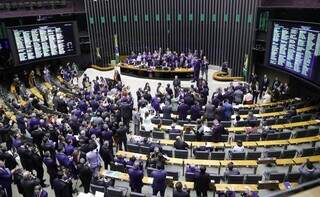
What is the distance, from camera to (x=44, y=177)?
10.2 meters

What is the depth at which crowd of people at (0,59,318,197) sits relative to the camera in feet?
27.5

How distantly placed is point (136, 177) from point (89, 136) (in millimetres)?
2704

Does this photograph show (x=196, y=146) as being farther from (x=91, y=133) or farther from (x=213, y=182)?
(x=91, y=133)

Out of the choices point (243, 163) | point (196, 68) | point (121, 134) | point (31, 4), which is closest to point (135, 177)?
point (121, 134)

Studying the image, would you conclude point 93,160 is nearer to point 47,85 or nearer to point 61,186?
point 61,186

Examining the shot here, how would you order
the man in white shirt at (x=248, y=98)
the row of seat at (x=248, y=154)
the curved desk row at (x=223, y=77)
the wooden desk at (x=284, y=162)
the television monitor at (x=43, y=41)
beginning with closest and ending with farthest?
the wooden desk at (x=284, y=162)
the row of seat at (x=248, y=154)
the man in white shirt at (x=248, y=98)
the television monitor at (x=43, y=41)
the curved desk row at (x=223, y=77)

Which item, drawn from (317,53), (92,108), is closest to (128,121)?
(92,108)

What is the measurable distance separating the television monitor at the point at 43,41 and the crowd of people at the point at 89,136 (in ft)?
7.58

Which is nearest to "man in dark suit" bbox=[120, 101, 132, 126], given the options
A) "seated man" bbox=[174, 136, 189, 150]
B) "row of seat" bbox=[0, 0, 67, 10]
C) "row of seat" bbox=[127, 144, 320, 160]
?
"row of seat" bbox=[127, 144, 320, 160]

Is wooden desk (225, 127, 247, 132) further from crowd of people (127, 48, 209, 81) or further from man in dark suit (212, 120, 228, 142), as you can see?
crowd of people (127, 48, 209, 81)

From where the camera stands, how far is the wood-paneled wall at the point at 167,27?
848 inches

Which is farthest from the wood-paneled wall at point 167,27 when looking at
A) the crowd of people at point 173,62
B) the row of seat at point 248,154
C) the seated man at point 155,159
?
the seated man at point 155,159

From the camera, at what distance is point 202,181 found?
26.7 feet

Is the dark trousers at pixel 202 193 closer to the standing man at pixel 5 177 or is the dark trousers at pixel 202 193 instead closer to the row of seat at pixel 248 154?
the row of seat at pixel 248 154
